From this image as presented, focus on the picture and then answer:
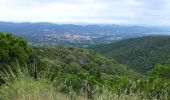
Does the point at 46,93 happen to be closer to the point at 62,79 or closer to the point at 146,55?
the point at 62,79

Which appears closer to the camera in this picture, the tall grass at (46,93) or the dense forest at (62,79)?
the tall grass at (46,93)

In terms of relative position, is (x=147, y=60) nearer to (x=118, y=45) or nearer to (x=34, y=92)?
(x=118, y=45)

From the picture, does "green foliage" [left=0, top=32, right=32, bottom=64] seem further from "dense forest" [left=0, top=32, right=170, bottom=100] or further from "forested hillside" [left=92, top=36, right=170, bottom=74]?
"forested hillside" [left=92, top=36, right=170, bottom=74]

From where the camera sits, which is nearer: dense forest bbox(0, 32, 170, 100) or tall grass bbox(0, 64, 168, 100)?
tall grass bbox(0, 64, 168, 100)

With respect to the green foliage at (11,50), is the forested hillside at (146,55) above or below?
below

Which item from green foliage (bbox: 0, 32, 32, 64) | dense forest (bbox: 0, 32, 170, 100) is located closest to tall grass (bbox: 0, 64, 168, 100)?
dense forest (bbox: 0, 32, 170, 100)

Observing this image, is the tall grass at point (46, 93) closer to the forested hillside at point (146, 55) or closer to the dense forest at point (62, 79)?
the dense forest at point (62, 79)

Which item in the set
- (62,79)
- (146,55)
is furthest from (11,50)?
(146,55)

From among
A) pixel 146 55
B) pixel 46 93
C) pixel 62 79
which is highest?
pixel 46 93

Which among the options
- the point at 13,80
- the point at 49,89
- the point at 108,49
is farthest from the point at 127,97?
the point at 108,49

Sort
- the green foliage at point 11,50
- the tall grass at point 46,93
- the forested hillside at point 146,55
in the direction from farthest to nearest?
the forested hillside at point 146,55 < the green foliage at point 11,50 < the tall grass at point 46,93

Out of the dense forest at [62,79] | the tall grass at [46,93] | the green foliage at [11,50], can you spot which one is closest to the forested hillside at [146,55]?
the dense forest at [62,79]
